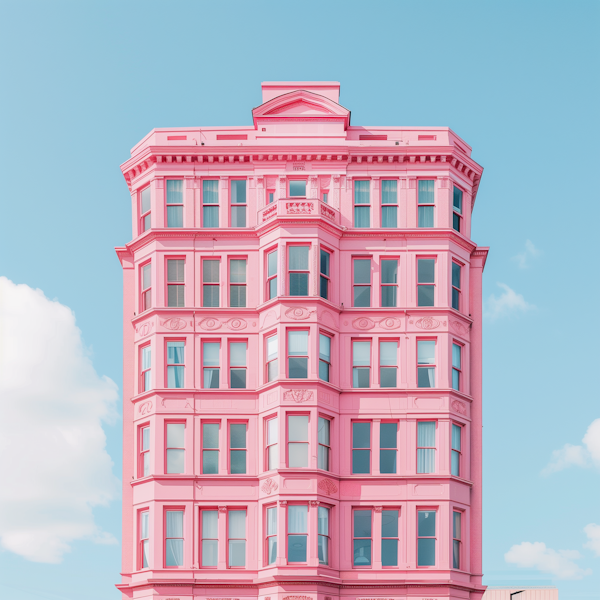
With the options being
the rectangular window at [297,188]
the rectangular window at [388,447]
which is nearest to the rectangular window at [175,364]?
the rectangular window at [297,188]

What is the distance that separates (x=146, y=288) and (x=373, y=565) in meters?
15.9

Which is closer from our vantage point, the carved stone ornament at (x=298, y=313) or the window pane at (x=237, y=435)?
the carved stone ornament at (x=298, y=313)

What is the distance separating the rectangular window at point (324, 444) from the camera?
163ft

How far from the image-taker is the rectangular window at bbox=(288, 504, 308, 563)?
48281 millimetres

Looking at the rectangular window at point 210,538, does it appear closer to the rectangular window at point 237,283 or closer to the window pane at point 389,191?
the rectangular window at point 237,283

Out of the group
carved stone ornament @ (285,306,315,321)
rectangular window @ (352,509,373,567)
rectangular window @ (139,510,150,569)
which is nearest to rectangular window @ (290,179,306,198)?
carved stone ornament @ (285,306,315,321)


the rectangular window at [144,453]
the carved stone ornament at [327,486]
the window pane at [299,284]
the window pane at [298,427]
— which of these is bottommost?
the carved stone ornament at [327,486]

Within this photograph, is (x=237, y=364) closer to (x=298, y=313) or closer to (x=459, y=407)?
(x=298, y=313)

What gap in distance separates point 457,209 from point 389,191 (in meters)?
3.31

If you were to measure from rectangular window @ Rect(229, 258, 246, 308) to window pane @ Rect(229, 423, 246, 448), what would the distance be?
5337 millimetres

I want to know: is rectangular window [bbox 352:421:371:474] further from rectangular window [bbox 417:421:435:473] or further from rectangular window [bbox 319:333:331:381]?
rectangular window [bbox 319:333:331:381]

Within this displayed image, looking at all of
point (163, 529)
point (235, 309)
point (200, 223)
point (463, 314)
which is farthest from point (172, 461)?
point (463, 314)

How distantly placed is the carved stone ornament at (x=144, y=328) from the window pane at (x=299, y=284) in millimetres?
6604

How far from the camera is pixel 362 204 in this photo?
5297cm
